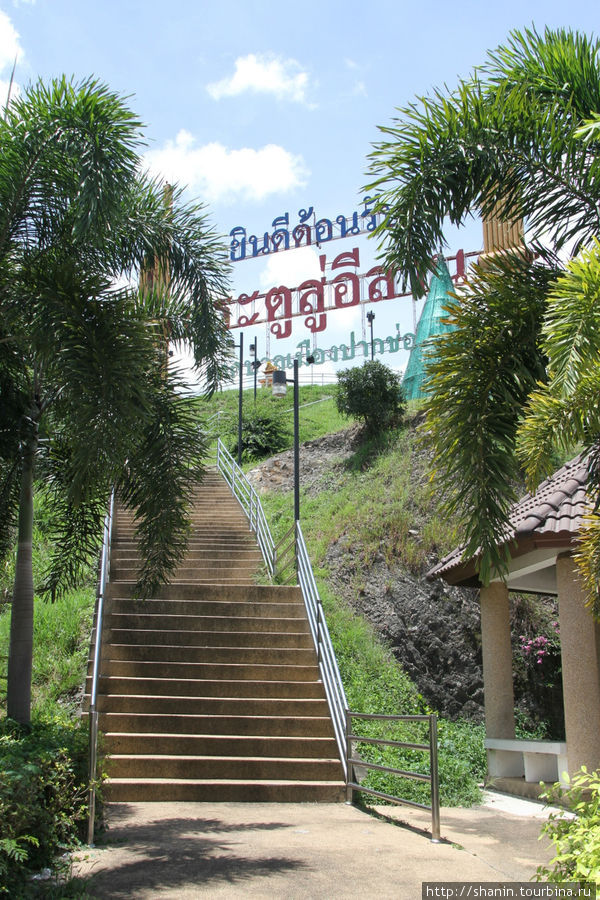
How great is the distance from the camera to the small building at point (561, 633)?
913 centimetres

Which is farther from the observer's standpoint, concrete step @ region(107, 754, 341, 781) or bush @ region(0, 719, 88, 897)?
concrete step @ region(107, 754, 341, 781)

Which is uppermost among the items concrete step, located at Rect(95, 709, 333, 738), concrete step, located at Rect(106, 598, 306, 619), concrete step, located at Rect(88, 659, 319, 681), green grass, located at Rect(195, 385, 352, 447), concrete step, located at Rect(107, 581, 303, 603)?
green grass, located at Rect(195, 385, 352, 447)

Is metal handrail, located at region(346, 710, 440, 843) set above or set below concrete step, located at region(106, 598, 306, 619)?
below

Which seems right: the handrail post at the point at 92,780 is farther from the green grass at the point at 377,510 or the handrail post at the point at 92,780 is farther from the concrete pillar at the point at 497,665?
the green grass at the point at 377,510

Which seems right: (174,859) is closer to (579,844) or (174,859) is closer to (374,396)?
(579,844)

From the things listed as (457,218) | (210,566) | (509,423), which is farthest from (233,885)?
(210,566)

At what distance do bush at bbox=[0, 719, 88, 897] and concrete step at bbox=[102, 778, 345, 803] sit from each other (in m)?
1.73

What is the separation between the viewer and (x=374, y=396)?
23.0 m

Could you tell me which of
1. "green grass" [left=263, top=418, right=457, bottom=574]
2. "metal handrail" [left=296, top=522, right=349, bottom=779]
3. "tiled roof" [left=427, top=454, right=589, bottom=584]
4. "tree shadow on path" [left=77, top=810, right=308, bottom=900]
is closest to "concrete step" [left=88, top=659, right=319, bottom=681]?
"metal handrail" [left=296, top=522, right=349, bottom=779]

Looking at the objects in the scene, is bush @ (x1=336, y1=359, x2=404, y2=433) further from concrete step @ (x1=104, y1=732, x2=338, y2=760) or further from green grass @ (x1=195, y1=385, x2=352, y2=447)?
concrete step @ (x1=104, y1=732, x2=338, y2=760)

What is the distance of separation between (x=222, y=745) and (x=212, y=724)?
403mm

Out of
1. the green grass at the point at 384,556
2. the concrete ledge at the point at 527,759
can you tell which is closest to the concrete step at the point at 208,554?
the green grass at the point at 384,556

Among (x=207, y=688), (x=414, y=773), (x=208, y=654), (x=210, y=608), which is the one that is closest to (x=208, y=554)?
(x=210, y=608)

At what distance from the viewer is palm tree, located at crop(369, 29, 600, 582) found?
5.92 meters
